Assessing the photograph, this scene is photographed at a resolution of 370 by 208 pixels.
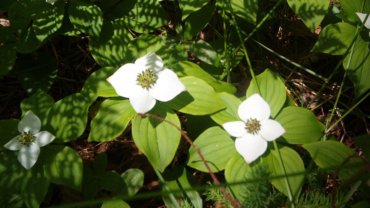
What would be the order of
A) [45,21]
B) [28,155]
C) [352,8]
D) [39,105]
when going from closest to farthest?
[28,155], [39,105], [45,21], [352,8]

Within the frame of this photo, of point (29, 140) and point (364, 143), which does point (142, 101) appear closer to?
point (29, 140)

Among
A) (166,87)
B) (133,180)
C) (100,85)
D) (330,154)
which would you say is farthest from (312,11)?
(133,180)

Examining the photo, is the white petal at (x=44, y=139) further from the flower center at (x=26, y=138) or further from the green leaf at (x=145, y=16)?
the green leaf at (x=145, y=16)

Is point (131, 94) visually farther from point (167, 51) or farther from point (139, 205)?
point (139, 205)

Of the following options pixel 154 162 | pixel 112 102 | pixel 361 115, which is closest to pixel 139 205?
pixel 154 162

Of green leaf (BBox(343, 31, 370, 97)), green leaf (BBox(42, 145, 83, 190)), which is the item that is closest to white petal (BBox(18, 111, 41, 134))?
green leaf (BBox(42, 145, 83, 190))

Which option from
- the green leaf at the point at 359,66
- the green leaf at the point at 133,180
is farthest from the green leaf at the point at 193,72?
the green leaf at the point at 359,66
